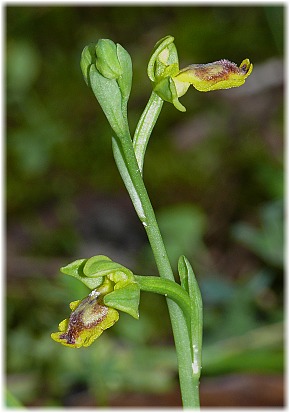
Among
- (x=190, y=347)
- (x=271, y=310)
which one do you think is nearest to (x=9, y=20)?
(x=271, y=310)

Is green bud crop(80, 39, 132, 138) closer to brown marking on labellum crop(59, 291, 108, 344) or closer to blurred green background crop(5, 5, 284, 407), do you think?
brown marking on labellum crop(59, 291, 108, 344)

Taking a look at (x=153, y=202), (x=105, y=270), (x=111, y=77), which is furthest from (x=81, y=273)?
(x=153, y=202)

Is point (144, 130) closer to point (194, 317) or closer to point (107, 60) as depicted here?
point (107, 60)

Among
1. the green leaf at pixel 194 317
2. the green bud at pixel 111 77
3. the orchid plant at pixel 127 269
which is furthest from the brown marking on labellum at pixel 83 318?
the green bud at pixel 111 77

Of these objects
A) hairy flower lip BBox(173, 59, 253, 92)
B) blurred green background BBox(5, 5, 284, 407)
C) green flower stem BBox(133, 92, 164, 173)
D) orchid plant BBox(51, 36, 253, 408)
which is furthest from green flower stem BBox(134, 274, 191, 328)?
blurred green background BBox(5, 5, 284, 407)

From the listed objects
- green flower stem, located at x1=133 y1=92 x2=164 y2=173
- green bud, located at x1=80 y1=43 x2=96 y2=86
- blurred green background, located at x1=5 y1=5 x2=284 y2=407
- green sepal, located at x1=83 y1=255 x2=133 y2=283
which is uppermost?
blurred green background, located at x1=5 y1=5 x2=284 y2=407

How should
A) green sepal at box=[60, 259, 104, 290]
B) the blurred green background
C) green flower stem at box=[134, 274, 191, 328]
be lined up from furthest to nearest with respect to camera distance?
the blurred green background, green sepal at box=[60, 259, 104, 290], green flower stem at box=[134, 274, 191, 328]

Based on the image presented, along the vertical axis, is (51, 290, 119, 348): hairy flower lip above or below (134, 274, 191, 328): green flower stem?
below

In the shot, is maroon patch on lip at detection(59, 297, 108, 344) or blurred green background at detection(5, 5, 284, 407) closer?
maroon patch on lip at detection(59, 297, 108, 344)
